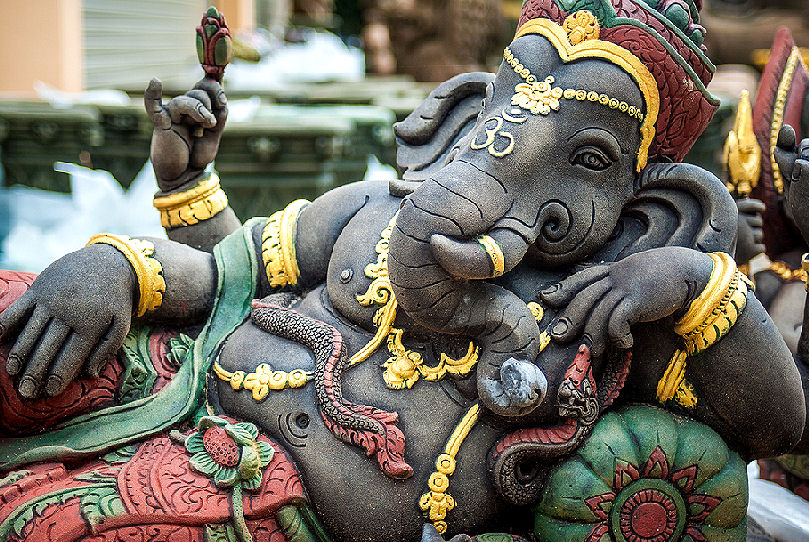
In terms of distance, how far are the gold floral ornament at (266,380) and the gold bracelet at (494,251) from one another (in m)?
0.39

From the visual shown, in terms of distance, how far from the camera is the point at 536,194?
4.17ft

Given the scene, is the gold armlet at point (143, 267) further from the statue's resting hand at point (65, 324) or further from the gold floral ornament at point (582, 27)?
the gold floral ornament at point (582, 27)

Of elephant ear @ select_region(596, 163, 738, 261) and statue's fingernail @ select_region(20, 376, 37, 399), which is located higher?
elephant ear @ select_region(596, 163, 738, 261)

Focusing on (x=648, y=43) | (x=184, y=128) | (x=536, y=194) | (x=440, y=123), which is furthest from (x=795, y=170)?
(x=184, y=128)

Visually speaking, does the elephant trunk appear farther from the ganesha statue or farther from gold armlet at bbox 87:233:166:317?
gold armlet at bbox 87:233:166:317

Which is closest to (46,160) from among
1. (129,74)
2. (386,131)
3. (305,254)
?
(386,131)

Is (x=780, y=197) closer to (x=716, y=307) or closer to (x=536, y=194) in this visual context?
(x=716, y=307)

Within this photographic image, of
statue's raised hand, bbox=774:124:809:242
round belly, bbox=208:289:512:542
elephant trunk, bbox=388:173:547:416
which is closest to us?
elephant trunk, bbox=388:173:547:416

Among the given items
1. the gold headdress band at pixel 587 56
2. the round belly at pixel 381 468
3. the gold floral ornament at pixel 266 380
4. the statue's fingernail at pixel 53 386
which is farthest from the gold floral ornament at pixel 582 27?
the statue's fingernail at pixel 53 386

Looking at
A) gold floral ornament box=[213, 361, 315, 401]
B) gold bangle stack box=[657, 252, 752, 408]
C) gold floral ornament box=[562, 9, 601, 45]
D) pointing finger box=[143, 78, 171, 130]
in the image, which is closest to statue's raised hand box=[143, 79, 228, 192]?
pointing finger box=[143, 78, 171, 130]

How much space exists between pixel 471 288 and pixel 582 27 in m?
0.43

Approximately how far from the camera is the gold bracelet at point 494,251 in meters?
1.22

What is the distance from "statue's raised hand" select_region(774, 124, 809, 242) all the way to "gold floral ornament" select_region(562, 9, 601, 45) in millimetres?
457

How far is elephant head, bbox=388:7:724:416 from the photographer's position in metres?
1.23
